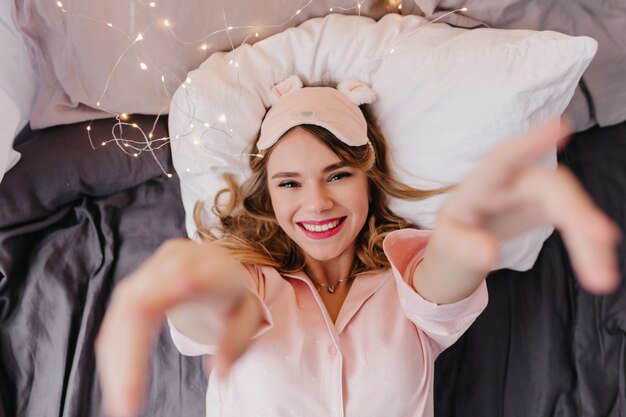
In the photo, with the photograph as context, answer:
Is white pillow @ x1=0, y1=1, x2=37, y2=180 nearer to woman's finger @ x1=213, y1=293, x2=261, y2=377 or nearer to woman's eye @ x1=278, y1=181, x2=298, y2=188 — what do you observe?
woman's eye @ x1=278, y1=181, x2=298, y2=188

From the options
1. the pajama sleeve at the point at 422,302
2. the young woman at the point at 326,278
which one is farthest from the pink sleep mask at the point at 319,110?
the pajama sleeve at the point at 422,302

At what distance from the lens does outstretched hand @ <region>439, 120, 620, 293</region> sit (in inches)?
17.2

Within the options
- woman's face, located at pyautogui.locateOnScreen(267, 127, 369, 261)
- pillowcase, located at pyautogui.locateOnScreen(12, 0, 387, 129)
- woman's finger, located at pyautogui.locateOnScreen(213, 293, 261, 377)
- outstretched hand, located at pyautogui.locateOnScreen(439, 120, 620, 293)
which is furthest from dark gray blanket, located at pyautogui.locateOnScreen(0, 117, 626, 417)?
outstretched hand, located at pyautogui.locateOnScreen(439, 120, 620, 293)

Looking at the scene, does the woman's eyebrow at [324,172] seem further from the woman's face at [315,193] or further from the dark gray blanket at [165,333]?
the dark gray blanket at [165,333]

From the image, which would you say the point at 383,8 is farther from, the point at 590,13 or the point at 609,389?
the point at 609,389

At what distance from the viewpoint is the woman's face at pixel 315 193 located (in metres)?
1.00

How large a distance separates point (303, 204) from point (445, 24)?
0.50 meters

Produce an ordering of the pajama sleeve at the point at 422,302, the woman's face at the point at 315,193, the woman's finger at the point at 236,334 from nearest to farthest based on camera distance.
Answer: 1. the woman's finger at the point at 236,334
2. the pajama sleeve at the point at 422,302
3. the woman's face at the point at 315,193

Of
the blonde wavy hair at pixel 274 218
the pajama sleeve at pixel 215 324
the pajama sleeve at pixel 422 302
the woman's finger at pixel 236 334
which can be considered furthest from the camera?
the blonde wavy hair at pixel 274 218

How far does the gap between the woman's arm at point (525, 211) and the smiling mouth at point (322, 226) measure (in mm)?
386

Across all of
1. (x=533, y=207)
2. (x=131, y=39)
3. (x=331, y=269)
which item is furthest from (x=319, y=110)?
(x=533, y=207)

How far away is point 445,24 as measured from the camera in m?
1.14

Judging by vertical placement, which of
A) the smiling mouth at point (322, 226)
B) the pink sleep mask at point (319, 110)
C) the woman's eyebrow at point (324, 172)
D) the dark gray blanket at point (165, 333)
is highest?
the pink sleep mask at point (319, 110)

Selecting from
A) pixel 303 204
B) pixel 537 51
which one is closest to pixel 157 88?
pixel 303 204
